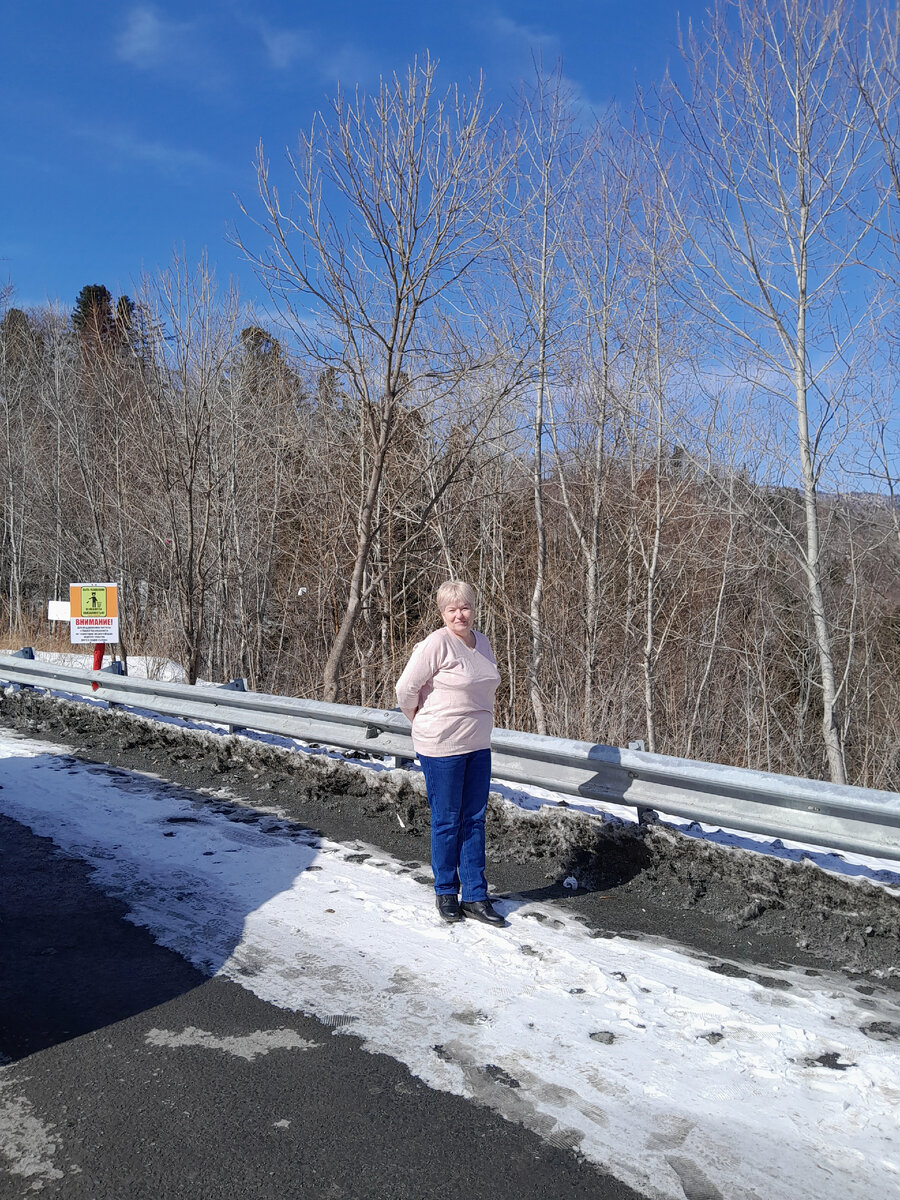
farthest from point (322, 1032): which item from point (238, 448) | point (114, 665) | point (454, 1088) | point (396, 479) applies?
point (238, 448)

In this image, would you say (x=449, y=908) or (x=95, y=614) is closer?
(x=449, y=908)

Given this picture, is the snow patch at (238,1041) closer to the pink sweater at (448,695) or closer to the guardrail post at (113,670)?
the pink sweater at (448,695)

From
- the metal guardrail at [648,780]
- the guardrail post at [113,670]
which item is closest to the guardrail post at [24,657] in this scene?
the guardrail post at [113,670]

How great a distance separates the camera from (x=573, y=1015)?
3.53m

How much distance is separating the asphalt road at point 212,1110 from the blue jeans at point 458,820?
1.22 metres

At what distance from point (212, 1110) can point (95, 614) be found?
→ 9.17m

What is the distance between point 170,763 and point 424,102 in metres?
7.16

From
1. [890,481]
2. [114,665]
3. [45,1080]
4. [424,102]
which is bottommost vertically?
[45,1080]

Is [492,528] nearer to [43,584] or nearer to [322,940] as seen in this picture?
[322,940]

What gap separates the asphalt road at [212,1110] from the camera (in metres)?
2.55

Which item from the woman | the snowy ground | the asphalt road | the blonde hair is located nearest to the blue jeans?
→ the woman

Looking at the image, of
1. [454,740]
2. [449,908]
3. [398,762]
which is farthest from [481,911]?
[398,762]

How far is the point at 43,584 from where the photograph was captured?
32.7 m

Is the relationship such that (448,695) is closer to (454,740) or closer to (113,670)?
(454,740)
